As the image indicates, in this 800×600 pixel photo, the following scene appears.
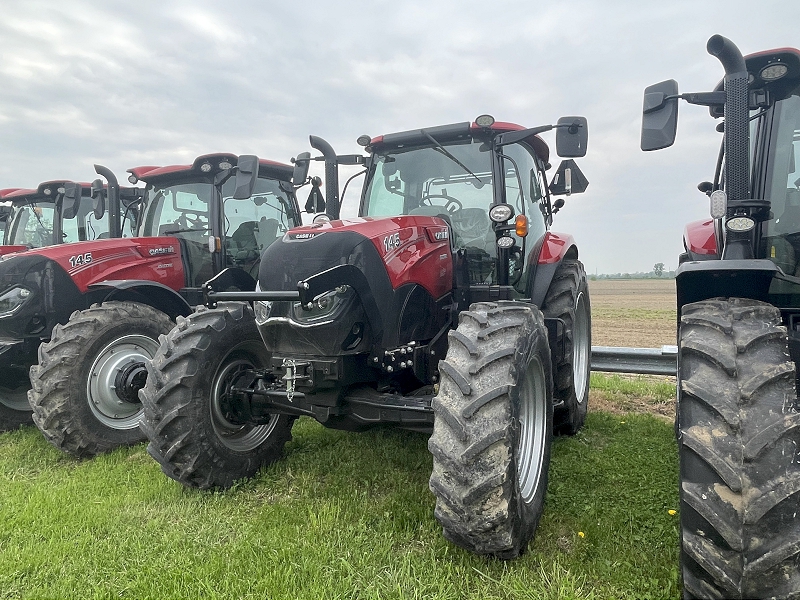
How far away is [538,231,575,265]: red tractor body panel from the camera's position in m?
4.40

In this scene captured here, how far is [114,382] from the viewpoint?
477 cm

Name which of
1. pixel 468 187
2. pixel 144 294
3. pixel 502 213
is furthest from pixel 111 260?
pixel 502 213

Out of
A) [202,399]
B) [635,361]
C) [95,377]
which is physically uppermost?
[202,399]

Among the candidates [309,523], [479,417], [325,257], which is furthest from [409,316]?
[309,523]

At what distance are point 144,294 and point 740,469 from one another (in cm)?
517

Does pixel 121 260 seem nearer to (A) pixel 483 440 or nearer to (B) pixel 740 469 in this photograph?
(A) pixel 483 440

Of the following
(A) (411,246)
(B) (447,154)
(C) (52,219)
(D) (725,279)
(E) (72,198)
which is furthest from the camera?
(C) (52,219)

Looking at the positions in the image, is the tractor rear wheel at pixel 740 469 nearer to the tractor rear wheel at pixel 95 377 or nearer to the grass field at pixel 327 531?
the grass field at pixel 327 531

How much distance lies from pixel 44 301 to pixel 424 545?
13.5 ft

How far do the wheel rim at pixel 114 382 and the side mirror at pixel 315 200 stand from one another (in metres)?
1.94

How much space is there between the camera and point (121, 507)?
3463 millimetres

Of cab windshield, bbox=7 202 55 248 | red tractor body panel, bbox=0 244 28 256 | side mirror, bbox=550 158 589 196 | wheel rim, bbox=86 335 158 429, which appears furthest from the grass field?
cab windshield, bbox=7 202 55 248

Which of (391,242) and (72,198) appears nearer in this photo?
(391,242)

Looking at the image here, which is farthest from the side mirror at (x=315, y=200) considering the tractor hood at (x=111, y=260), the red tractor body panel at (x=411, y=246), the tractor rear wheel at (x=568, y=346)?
the tractor rear wheel at (x=568, y=346)
